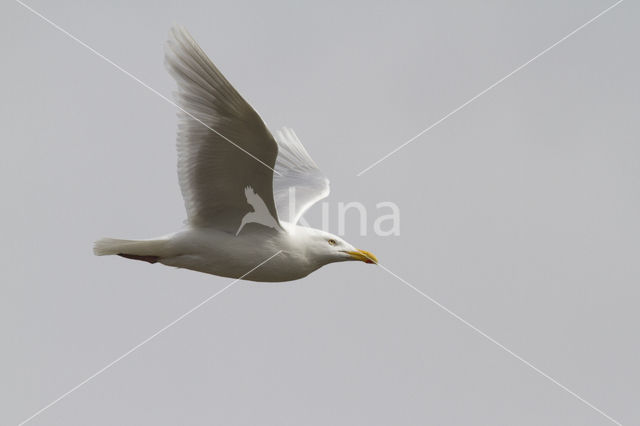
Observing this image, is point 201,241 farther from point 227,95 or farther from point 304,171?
point 304,171

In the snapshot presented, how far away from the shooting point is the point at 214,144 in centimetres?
1320

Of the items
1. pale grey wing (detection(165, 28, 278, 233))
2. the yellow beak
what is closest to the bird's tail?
pale grey wing (detection(165, 28, 278, 233))

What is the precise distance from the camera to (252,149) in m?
13.0

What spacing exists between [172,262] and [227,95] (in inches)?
97.9

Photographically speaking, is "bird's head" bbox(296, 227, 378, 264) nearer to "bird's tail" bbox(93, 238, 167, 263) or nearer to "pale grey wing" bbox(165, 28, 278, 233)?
"pale grey wing" bbox(165, 28, 278, 233)

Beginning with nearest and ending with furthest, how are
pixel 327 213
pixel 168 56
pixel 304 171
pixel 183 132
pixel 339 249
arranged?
pixel 168 56 → pixel 183 132 → pixel 339 249 → pixel 327 213 → pixel 304 171

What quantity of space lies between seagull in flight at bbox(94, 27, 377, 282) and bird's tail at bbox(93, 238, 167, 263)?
12mm

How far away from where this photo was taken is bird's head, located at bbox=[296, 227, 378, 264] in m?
14.3

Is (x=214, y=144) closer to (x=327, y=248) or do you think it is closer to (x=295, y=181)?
(x=327, y=248)

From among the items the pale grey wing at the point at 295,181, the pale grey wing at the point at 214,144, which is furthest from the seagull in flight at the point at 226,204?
the pale grey wing at the point at 295,181

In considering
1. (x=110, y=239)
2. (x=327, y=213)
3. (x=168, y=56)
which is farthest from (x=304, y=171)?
(x=168, y=56)

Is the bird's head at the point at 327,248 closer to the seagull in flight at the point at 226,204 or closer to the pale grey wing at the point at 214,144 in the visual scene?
the seagull in flight at the point at 226,204

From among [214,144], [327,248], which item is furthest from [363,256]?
[214,144]

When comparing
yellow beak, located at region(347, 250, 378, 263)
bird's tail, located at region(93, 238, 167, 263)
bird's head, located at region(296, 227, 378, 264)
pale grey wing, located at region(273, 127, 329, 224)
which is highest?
pale grey wing, located at region(273, 127, 329, 224)
